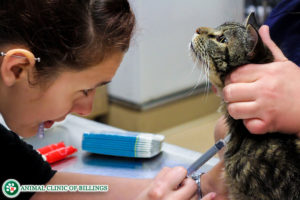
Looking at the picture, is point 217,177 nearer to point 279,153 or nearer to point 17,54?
point 279,153

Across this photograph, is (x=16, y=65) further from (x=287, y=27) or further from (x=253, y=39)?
(x=287, y=27)

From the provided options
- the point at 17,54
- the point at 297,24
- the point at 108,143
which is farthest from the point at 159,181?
the point at 297,24

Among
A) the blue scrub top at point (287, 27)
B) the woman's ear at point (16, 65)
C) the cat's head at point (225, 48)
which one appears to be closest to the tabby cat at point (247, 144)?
the cat's head at point (225, 48)

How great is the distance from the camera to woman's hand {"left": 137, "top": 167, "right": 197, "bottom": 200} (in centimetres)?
80

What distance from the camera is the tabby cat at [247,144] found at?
731 millimetres

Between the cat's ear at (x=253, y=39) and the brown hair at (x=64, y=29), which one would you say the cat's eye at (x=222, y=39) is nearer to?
the cat's ear at (x=253, y=39)

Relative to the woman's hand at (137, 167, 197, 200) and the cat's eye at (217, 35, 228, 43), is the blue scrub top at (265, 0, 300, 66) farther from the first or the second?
the woman's hand at (137, 167, 197, 200)

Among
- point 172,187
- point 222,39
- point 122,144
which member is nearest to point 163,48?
point 122,144

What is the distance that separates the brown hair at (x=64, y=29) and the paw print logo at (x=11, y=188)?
0.27 metres

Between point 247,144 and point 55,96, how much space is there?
40 cm

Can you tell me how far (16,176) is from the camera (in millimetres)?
884

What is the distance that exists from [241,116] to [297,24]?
1.18 ft

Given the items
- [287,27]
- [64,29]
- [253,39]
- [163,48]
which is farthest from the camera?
[163,48]

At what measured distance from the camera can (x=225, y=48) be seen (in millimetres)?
856
